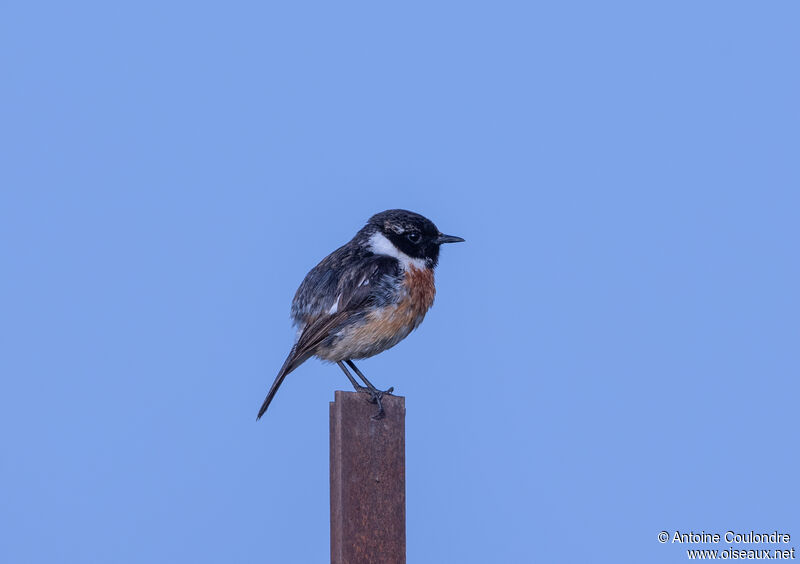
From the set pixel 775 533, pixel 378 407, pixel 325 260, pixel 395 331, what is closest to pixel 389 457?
pixel 378 407

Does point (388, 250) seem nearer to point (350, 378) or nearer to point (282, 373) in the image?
point (350, 378)

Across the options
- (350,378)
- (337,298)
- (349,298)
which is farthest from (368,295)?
(350,378)

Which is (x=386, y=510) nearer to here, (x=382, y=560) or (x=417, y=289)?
(x=382, y=560)

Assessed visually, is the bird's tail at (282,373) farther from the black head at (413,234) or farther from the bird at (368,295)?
the black head at (413,234)

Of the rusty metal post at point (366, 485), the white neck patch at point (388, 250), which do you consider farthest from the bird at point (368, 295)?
the rusty metal post at point (366, 485)

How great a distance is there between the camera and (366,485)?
6160mm

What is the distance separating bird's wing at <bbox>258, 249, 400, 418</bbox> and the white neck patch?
0.16 m

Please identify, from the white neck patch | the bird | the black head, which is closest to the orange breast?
the bird

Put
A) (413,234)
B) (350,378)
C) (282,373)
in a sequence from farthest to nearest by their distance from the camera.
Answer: (413,234)
(350,378)
(282,373)

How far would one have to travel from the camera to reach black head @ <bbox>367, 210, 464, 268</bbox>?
8.76 metres

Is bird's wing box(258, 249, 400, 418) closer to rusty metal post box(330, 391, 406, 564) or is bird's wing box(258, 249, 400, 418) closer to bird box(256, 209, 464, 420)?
bird box(256, 209, 464, 420)

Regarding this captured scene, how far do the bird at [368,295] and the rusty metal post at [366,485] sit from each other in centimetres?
155

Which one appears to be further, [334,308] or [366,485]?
[334,308]

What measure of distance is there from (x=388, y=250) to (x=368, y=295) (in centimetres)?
74
